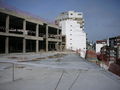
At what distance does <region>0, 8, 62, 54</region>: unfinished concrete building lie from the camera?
2936 centimetres

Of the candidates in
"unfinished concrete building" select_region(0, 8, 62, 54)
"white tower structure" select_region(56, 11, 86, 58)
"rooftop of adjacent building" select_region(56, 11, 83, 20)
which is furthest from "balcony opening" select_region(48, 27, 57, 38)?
"rooftop of adjacent building" select_region(56, 11, 83, 20)

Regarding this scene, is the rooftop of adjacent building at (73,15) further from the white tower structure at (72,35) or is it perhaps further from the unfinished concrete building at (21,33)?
the unfinished concrete building at (21,33)

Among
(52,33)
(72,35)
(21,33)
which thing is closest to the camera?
(21,33)

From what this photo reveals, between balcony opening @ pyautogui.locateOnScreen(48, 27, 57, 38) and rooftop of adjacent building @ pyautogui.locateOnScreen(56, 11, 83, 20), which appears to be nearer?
balcony opening @ pyautogui.locateOnScreen(48, 27, 57, 38)

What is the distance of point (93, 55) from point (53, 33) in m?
38.0

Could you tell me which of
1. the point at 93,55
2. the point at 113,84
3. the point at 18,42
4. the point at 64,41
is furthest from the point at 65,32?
the point at 113,84

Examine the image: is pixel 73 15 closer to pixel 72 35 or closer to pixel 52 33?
pixel 72 35

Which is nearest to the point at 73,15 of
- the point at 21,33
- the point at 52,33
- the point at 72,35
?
the point at 72,35

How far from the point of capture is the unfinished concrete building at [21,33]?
29.4 metres

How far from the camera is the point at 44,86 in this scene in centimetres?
592

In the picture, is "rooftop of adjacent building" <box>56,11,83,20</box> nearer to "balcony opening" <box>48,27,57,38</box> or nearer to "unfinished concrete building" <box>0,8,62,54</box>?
"unfinished concrete building" <box>0,8,62,54</box>

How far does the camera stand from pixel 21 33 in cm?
4741

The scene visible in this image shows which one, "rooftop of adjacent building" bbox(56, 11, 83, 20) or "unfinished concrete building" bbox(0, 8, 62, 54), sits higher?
"rooftop of adjacent building" bbox(56, 11, 83, 20)

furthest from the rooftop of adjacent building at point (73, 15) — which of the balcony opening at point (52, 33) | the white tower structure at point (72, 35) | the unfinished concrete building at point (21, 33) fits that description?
the balcony opening at point (52, 33)
